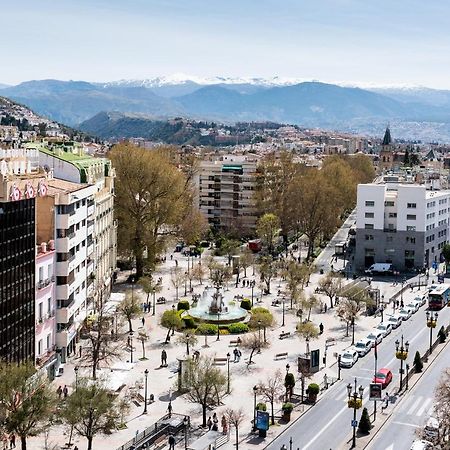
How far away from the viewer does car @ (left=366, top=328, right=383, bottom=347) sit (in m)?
56.5

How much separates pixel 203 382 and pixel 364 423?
8424 millimetres

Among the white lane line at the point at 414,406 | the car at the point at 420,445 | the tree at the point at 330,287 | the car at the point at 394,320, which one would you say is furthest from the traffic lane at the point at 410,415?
the tree at the point at 330,287

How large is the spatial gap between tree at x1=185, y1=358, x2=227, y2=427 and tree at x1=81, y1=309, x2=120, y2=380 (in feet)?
21.8

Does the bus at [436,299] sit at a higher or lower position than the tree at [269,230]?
lower

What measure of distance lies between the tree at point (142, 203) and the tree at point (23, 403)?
143 ft

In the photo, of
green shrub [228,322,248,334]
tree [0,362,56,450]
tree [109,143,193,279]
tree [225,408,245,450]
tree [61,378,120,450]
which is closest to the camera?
tree [0,362,56,450]

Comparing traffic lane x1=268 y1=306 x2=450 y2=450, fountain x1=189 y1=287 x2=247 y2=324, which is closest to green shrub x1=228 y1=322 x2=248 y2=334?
fountain x1=189 y1=287 x2=247 y2=324

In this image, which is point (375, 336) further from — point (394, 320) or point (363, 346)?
point (394, 320)

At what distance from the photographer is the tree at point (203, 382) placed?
38781mm

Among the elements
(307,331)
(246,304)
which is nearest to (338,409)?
(307,331)

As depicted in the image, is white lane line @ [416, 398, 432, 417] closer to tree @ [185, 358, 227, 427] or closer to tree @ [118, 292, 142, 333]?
tree @ [185, 358, 227, 427]

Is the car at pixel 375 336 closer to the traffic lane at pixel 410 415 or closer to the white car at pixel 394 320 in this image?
the white car at pixel 394 320

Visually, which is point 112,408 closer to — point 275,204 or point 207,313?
point 207,313

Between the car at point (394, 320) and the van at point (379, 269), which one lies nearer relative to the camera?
the car at point (394, 320)
